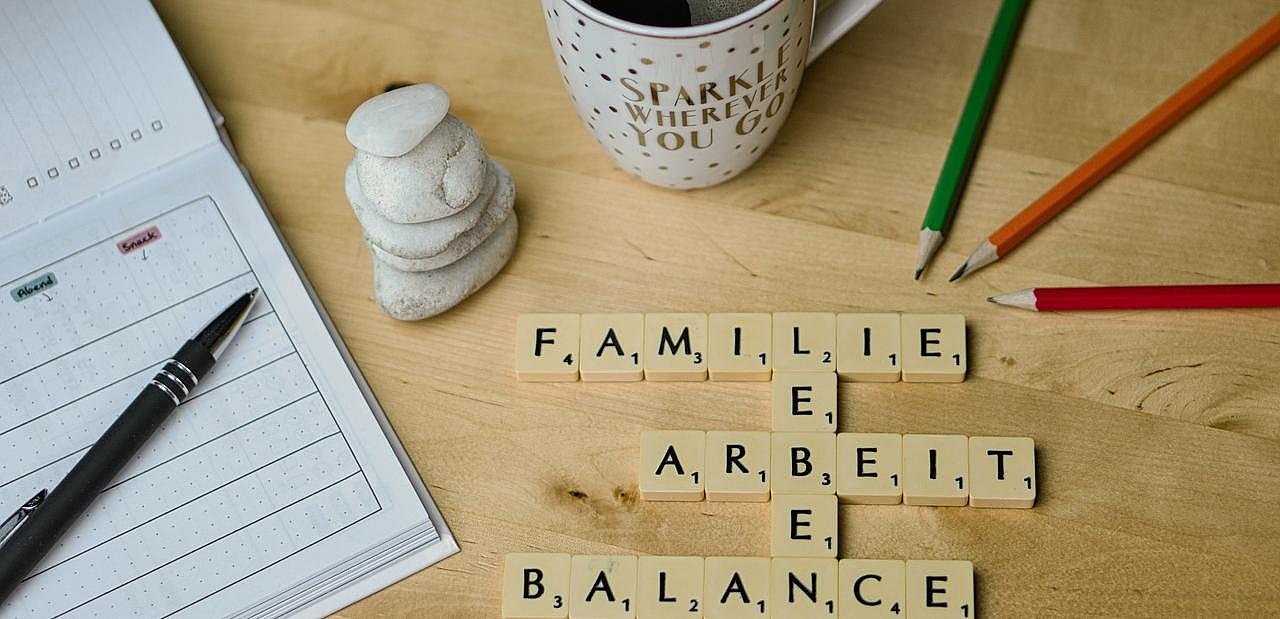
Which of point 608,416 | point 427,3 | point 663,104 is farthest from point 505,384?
point 427,3

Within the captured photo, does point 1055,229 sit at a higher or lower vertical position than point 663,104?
lower

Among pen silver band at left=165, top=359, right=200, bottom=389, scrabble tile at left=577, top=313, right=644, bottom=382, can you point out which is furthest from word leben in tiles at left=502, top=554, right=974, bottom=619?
pen silver band at left=165, top=359, right=200, bottom=389

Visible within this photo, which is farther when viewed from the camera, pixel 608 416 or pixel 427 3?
pixel 427 3

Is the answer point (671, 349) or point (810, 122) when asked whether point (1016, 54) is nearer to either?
point (810, 122)

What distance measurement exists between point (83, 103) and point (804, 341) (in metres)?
0.44

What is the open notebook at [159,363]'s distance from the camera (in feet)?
2.04

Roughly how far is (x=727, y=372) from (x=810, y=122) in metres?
0.18

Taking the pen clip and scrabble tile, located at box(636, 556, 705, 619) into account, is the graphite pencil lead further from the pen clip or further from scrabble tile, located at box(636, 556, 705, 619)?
the pen clip

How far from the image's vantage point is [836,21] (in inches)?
25.7

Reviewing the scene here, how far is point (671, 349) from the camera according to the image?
0.66 m

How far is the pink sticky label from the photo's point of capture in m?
0.70

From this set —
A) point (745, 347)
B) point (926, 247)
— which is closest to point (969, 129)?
point (926, 247)

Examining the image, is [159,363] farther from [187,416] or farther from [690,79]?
[690,79]

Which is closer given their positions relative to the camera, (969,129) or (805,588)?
(805,588)
